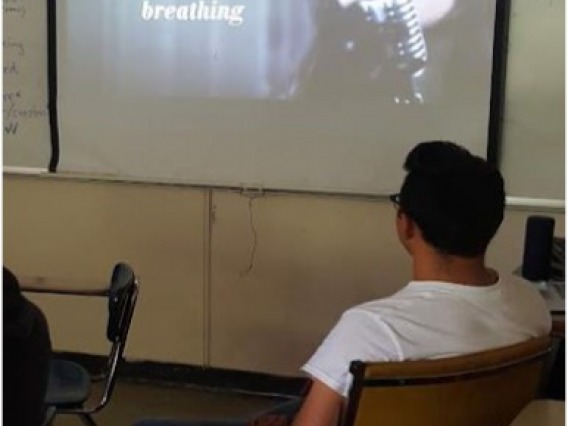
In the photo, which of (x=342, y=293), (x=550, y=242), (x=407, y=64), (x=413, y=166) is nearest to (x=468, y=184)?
(x=413, y=166)

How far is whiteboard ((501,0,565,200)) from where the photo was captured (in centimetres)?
297

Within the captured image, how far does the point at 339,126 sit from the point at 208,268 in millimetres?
750

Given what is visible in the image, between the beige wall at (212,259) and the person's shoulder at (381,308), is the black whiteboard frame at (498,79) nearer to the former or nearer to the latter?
the beige wall at (212,259)

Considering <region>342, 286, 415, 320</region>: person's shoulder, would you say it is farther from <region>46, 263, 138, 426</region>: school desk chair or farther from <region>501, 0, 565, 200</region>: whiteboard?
<region>501, 0, 565, 200</region>: whiteboard

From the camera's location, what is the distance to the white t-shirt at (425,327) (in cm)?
139

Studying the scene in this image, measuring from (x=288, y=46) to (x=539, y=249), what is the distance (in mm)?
1369

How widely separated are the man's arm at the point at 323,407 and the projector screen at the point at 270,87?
183 cm

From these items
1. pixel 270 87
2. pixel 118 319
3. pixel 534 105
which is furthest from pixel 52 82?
pixel 534 105

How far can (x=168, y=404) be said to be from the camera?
11.2 feet

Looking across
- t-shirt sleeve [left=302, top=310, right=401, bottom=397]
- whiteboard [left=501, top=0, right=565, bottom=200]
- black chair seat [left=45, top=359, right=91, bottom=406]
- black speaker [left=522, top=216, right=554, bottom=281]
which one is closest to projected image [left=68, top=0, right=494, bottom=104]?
whiteboard [left=501, top=0, right=565, bottom=200]

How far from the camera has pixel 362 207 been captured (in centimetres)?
326

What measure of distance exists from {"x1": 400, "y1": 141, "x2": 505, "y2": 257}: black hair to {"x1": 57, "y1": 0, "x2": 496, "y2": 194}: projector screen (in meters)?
1.57

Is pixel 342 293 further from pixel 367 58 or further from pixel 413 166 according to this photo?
pixel 413 166

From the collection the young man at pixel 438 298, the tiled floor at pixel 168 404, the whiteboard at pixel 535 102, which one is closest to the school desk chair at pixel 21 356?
the young man at pixel 438 298
